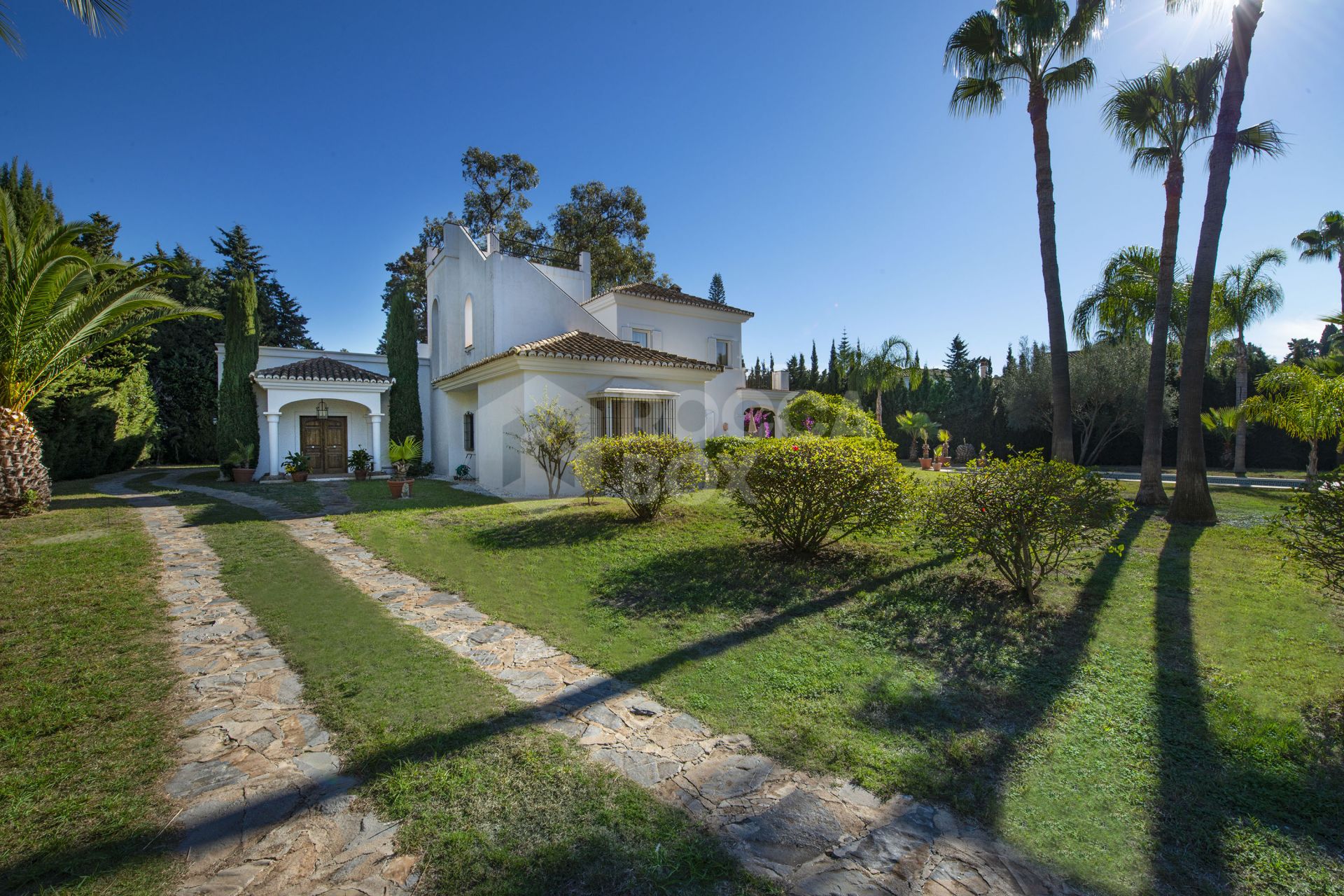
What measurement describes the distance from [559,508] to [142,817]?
9.08 metres

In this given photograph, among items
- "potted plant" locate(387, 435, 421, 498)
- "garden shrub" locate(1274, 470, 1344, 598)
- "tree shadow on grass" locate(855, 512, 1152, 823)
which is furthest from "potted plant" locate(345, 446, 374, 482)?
"garden shrub" locate(1274, 470, 1344, 598)

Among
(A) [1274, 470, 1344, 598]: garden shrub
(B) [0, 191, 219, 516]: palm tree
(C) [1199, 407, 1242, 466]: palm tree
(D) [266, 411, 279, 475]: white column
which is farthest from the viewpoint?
(C) [1199, 407, 1242, 466]: palm tree

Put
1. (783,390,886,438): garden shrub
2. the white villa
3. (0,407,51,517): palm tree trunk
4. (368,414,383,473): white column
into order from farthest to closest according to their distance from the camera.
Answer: (783,390,886,438): garden shrub → (368,414,383,473): white column → the white villa → (0,407,51,517): palm tree trunk

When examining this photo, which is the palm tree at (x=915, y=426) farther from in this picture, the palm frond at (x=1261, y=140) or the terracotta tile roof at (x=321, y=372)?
the terracotta tile roof at (x=321, y=372)

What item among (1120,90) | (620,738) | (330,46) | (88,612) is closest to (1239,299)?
(1120,90)

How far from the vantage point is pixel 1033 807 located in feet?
10.1

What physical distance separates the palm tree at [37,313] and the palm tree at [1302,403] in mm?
21052

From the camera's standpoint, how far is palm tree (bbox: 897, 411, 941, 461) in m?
32.9

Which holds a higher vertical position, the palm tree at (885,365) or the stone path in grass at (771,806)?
the palm tree at (885,365)

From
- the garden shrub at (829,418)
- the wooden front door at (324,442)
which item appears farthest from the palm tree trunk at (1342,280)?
the wooden front door at (324,442)

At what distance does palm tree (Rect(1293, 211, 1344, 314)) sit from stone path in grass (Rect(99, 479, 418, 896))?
32823 millimetres

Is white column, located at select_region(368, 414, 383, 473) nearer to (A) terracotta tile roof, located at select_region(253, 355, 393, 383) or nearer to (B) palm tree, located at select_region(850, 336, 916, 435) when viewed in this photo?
(A) terracotta tile roof, located at select_region(253, 355, 393, 383)

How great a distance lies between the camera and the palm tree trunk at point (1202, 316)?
10.0 meters

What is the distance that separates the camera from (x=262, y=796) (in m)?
3.07
